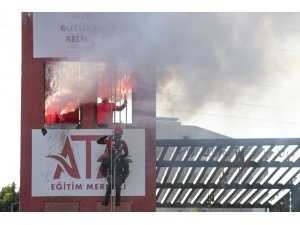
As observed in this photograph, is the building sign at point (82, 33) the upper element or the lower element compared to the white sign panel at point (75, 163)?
upper

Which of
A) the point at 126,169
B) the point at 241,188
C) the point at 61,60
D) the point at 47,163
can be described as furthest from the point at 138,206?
the point at 241,188

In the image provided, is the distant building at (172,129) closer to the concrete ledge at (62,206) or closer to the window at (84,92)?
the window at (84,92)

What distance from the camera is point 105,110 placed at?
23.1 meters

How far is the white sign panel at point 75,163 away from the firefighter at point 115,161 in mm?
134

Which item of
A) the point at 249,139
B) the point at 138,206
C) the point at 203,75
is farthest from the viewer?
the point at 249,139

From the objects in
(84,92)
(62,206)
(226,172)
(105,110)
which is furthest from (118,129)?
(226,172)

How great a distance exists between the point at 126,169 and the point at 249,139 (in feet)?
18.9

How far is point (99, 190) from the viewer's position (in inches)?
907

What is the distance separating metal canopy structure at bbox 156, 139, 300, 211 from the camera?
90.1ft

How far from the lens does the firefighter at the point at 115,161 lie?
2283 cm

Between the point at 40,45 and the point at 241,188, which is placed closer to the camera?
the point at 40,45

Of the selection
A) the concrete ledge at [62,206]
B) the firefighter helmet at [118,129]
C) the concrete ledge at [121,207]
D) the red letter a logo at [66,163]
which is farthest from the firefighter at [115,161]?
the concrete ledge at [62,206]

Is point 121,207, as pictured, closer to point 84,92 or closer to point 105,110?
point 105,110

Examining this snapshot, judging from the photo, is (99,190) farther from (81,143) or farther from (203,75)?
(203,75)
